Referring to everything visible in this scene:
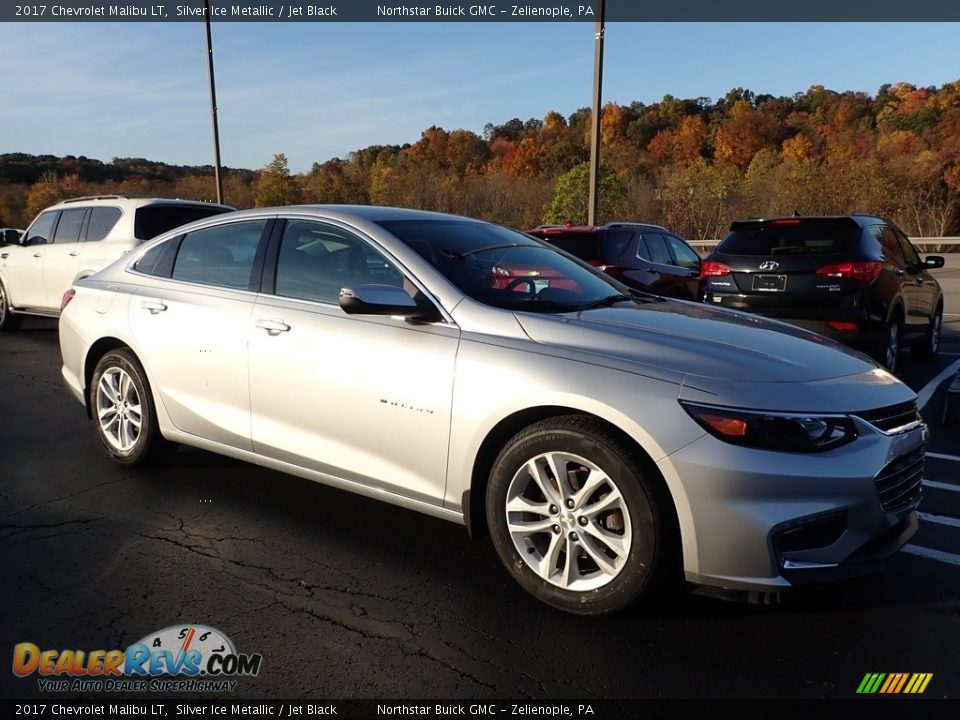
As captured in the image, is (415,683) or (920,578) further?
(920,578)

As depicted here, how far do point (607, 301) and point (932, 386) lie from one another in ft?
17.6

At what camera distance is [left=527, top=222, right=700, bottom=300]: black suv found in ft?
28.9

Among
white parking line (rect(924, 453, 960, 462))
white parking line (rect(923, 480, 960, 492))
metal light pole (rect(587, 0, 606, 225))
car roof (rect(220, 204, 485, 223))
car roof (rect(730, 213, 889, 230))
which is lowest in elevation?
white parking line (rect(924, 453, 960, 462))

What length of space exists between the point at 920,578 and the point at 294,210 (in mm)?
3532

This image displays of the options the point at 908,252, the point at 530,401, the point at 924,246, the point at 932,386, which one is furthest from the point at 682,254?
the point at 924,246

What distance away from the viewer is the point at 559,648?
8.87ft

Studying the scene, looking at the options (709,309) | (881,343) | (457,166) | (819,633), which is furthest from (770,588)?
(457,166)

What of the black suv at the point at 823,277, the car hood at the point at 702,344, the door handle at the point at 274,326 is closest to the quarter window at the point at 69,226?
the door handle at the point at 274,326

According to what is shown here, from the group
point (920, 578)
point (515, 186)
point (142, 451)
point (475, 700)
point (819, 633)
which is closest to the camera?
point (475, 700)

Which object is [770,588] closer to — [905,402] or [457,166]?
[905,402]

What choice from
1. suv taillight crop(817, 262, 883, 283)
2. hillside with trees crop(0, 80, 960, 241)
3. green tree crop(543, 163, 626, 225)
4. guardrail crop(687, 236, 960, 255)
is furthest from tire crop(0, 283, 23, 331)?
green tree crop(543, 163, 626, 225)

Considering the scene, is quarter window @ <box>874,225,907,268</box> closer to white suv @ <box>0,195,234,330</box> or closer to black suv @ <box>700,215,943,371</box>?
black suv @ <box>700,215,943,371</box>

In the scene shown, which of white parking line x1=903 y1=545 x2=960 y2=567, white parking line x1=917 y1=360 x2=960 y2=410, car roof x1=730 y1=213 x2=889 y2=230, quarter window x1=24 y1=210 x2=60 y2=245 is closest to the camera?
white parking line x1=903 y1=545 x2=960 y2=567

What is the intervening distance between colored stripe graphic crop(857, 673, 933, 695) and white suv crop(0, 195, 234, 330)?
28.8 ft
